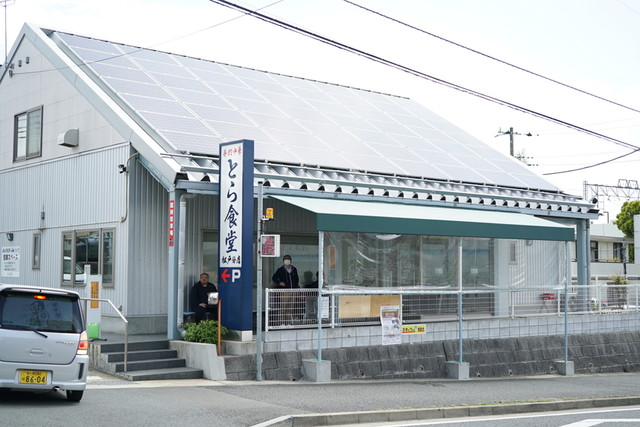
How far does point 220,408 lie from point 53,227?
404 inches

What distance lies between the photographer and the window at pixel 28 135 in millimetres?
20734

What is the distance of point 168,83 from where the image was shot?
19.8 m

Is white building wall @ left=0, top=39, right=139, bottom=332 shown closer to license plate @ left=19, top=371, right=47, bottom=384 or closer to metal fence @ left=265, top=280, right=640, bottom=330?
metal fence @ left=265, top=280, right=640, bottom=330

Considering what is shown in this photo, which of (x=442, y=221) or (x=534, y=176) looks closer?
(x=442, y=221)

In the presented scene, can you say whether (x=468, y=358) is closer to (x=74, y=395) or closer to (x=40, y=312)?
(x=74, y=395)

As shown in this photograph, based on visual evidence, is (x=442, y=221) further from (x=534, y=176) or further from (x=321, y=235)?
(x=534, y=176)

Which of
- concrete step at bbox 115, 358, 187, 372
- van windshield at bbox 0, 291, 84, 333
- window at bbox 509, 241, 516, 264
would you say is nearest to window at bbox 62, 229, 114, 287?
concrete step at bbox 115, 358, 187, 372

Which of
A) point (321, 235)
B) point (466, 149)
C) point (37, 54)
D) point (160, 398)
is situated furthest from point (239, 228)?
point (466, 149)

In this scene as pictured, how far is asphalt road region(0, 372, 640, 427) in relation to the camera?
10164 millimetres

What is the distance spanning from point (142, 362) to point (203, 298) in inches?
89.3

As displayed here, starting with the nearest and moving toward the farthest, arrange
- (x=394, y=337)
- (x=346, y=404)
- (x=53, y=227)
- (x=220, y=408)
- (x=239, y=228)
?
(x=220, y=408) < (x=346, y=404) < (x=239, y=228) < (x=394, y=337) < (x=53, y=227)

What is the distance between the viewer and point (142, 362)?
47.1 feet

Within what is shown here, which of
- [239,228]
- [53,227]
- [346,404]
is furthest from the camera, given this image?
[53,227]

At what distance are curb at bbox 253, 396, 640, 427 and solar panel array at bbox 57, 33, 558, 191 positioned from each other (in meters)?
7.30
